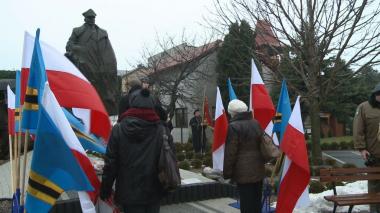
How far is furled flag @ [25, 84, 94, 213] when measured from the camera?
3.55 metres

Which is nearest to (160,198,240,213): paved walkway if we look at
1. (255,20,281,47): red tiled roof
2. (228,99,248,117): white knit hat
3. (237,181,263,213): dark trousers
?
(237,181,263,213): dark trousers

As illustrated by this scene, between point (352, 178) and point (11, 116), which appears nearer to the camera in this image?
point (11, 116)

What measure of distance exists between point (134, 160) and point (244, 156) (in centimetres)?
178

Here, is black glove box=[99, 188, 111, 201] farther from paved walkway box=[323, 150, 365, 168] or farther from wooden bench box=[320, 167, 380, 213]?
paved walkway box=[323, 150, 365, 168]

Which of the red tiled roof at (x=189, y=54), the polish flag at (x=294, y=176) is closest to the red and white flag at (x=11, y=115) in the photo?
the polish flag at (x=294, y=176)

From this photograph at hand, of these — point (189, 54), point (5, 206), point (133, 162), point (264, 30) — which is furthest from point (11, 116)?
point (189, 54)

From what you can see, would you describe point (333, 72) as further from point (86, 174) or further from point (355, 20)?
point (86, 174)

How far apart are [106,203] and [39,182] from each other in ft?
2.98

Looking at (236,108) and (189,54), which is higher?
(189,54)

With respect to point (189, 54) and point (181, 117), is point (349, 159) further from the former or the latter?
point (181, 117)

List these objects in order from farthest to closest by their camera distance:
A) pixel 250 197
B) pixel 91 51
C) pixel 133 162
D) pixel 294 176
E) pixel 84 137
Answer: pixel 91 51, pixel 294 176, pixel 250 197, pixel 84 137, pixel 133 162

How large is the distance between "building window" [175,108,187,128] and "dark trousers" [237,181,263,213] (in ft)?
90.5

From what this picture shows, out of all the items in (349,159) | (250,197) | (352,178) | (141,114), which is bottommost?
(349,159)

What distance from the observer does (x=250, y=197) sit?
5.71m
